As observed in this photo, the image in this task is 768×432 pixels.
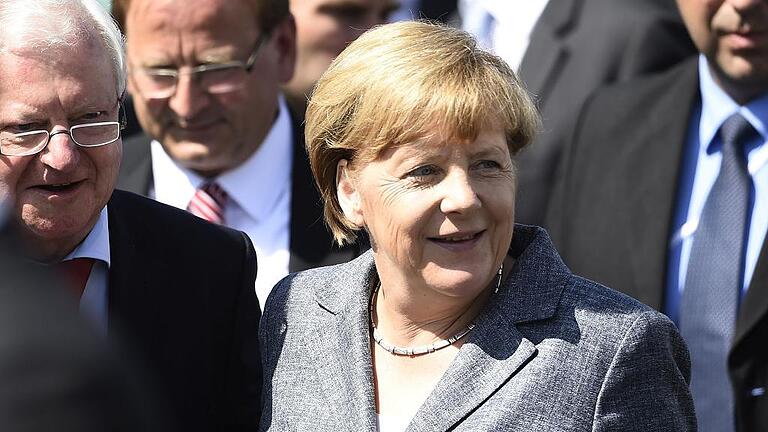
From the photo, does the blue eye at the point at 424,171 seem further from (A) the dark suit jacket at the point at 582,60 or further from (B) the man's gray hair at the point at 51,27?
(A) the dark suit jacket at the point at 582,60

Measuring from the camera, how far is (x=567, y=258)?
4.30m

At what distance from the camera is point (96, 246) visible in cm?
296

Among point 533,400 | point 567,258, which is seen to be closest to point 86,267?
point 533,400

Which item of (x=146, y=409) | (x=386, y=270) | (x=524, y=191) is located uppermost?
(x=146, y=409)

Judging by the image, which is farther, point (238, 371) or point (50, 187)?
point (238, 371)

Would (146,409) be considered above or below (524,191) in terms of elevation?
above

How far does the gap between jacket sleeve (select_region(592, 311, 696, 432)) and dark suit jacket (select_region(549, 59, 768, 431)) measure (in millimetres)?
983

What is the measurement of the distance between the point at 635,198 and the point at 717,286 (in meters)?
0.47

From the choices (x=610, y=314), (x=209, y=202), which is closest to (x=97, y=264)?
(x=610, y=314)

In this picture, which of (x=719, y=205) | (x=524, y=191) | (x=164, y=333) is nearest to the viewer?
(x=164, y=333)

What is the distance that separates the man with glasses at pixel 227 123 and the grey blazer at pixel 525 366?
108cm

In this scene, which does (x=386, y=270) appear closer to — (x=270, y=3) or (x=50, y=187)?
(x=50, y=187)

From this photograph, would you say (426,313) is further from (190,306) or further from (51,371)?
(51,371)

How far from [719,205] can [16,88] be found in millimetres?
2166
